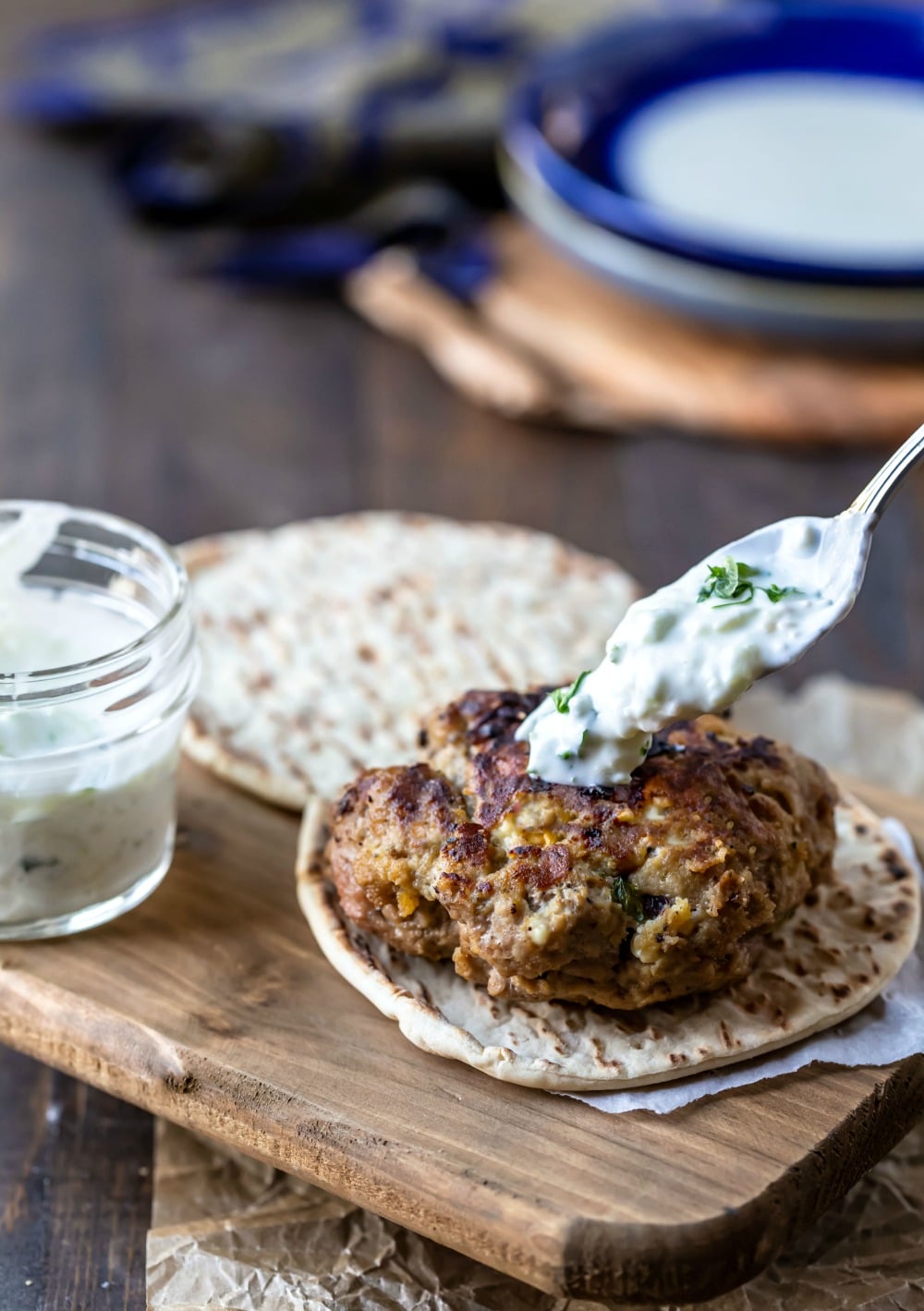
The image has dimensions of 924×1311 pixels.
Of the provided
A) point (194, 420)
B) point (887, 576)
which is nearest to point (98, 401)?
point (194, 420)

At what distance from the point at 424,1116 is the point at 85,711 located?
98 cm

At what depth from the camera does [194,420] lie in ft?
19.0

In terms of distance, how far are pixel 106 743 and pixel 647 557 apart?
8.40 ft

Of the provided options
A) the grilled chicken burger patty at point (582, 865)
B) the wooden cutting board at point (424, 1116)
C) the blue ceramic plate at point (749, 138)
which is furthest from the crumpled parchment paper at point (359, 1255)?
the blue ceramic plate at point (749, 138)

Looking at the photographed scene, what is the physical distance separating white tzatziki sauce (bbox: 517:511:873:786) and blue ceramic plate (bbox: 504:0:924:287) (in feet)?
8.71

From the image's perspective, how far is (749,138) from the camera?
235 inches

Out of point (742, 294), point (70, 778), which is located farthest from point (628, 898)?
point (742, 294)

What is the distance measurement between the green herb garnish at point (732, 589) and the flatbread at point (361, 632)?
1037mm

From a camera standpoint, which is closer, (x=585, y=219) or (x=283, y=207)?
(x=585, y=219)

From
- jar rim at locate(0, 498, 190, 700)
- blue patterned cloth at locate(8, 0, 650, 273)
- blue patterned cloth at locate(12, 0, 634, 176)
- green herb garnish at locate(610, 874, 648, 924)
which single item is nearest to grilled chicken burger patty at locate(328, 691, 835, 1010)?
→ green herb garnish at locate(610, 874, 648, 924)

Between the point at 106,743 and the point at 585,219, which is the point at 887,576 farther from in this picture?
the point at 106,743

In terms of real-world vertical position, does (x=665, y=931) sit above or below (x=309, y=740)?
above

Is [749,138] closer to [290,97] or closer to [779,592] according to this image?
[290,97]

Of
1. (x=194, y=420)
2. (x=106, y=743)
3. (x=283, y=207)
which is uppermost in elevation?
(x=106, y=743)
